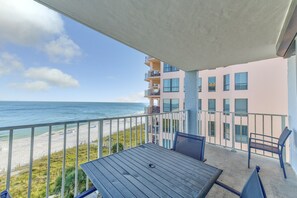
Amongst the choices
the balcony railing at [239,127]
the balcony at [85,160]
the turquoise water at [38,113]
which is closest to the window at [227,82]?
the balcony railing at [239,127]

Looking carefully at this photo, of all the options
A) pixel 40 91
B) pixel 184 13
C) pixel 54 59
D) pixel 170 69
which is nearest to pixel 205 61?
pixel 184 13

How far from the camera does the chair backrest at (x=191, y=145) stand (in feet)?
6.07

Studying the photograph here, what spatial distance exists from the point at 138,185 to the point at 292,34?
2570mm

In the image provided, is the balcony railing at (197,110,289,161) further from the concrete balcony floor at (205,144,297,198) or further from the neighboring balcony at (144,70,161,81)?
the neighboring balcony at (144,70,161,81)

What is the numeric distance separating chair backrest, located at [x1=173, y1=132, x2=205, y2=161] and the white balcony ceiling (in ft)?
4.91

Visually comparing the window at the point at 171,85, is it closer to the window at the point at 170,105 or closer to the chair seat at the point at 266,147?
the window at the point at 170,105

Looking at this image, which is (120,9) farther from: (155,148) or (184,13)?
(155,148)

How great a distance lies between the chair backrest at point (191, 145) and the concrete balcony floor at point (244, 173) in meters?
0.70

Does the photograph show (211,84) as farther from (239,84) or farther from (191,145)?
(191,145)

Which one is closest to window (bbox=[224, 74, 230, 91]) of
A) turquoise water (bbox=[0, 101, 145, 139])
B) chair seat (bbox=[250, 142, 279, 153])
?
chair seat (bbox=[250, 142, 279, 153])

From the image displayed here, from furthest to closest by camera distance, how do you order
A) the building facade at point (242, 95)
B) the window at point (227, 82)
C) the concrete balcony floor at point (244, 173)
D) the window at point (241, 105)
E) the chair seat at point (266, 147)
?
the window at point (227, 82) < the window at point (241, 105) < the building facade at point (242, 95) < the chair seat at point (266, 147) < the concrete balcony floor at point (244, 173)

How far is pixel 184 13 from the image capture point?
150 cm

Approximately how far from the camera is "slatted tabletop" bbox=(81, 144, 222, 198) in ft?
3.28

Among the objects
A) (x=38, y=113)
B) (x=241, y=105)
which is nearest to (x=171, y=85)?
(x=241, y=105)
